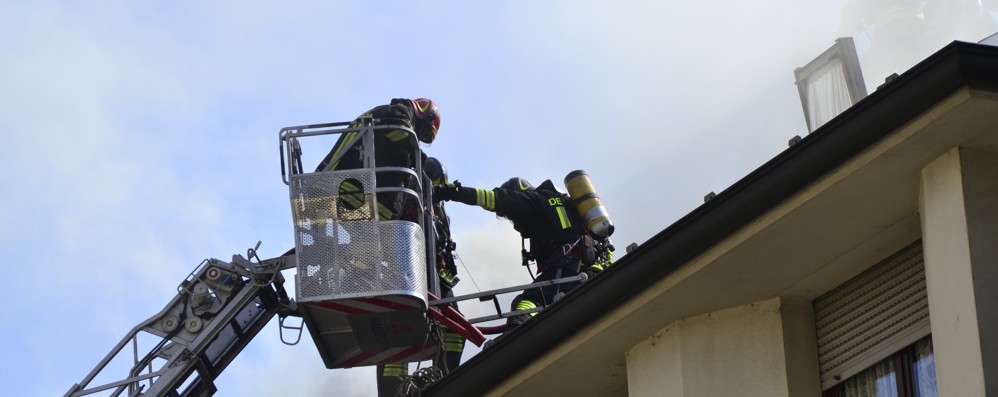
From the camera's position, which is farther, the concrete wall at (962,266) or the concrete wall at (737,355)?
the concrete wall at (737,355)

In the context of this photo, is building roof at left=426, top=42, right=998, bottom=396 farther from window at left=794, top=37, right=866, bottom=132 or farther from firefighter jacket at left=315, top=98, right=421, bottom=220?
firefighter jacket at left=315, top=98, right=421, bottom=220

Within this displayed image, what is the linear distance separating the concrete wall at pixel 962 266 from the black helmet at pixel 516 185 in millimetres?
6870

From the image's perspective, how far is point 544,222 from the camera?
1384 centimetres

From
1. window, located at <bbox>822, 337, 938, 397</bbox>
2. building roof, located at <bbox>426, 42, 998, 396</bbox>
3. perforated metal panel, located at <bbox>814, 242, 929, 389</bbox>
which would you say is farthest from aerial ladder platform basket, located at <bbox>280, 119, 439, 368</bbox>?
window, located at <bbox>822, 337, 938, 397</bbox>

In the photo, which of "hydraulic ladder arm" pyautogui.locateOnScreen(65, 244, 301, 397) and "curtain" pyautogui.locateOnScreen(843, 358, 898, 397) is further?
"hydraulic ladder arm" pyautogui.locateOnScreen(65, 244, 301, 397)

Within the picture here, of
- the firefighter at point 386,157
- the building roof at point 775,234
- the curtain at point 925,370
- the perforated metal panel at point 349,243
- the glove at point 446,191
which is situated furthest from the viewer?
the glove at point 446,191

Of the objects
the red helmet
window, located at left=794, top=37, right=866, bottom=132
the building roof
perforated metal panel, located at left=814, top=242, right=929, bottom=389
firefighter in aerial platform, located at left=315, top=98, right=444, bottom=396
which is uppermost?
the red helmet

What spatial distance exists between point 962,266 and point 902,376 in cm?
88

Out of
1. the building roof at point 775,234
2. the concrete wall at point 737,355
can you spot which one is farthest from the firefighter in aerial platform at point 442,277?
the concrete wall at point 737,355

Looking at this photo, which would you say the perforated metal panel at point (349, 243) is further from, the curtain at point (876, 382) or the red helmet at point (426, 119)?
the curtain at point (876, 382)

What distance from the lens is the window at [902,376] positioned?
7266 millimetres

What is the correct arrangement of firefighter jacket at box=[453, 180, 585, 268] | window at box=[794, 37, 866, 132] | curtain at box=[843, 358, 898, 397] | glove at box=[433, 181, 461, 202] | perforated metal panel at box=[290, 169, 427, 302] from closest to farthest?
1. curtain at box=[843, 358, 898, 397]
2. window at box=[794, 37, 866, 132]
3. perforated metal panel at box=[290, 169, 427, 302]
4. glove at box=[433, 181, 461, 202]
5. firefighter jacket at box=[453, 180, 585, 268]

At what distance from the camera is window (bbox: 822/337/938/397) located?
286 inches

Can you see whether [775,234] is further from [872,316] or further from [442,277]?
[442,277]
